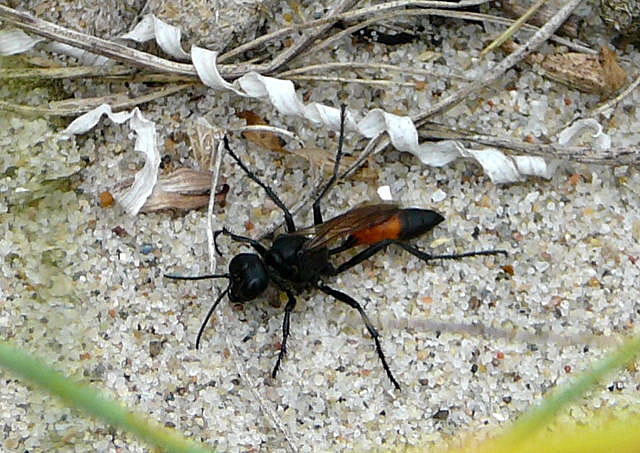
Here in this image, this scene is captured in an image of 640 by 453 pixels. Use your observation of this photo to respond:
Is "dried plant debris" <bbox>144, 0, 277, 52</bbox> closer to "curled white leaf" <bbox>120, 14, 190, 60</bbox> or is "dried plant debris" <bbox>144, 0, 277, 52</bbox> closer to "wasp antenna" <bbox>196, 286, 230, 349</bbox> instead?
"curled white leaf" <bbox>120, 14, 190, 60</bbox>

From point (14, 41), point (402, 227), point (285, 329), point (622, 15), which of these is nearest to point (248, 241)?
point (285, 329)

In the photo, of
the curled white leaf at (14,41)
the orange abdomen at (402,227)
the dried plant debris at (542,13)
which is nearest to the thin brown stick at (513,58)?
the dried plant debris at (542,13)

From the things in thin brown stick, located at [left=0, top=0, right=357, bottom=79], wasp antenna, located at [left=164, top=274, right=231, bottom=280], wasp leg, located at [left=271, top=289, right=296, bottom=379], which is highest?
thin brown stick, located at [left=0, top=0, right=357, bottom=79]

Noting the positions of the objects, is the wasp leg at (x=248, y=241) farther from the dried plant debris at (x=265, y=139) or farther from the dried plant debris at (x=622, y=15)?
the dried plant debris at (x=622, y=15)

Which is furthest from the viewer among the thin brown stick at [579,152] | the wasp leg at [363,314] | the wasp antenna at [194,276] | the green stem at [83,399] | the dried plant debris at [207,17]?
the dried plant debris at [207,17]

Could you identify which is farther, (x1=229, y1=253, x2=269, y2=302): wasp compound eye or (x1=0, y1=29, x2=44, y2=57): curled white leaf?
(x1=0, y1=29, x2=44, y2=57): curled white leaf

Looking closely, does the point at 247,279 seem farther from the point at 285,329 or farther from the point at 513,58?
the point at 513,58

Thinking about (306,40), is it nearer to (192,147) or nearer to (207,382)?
(192,147)

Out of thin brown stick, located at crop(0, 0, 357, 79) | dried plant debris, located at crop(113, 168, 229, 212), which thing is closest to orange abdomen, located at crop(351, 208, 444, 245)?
dried plant debris, located at crop(113, 168, 229, 212)
